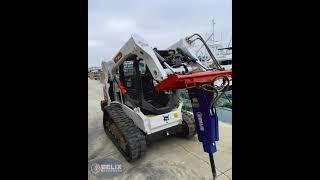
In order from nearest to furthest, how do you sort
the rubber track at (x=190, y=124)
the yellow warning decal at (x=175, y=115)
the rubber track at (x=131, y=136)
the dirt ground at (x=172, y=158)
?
the dirt ground at (x=172, y=158) < the rubber track at (x=131, y=136) < the yellow warning decal at (x=175, y=115) < the rubber track at (x=190, y=124)

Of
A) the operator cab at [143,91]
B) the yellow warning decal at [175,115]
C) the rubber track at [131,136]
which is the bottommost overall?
the rubber track at [131,136]

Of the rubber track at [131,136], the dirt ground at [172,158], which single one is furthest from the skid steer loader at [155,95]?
the dirt ground at [172,158]

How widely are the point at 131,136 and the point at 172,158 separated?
46 cm

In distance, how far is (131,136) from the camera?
7.09 feet

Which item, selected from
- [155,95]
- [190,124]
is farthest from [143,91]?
[190,124]

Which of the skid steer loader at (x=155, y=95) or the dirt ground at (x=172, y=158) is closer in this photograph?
the skid steer loader at (x=155, y=95)

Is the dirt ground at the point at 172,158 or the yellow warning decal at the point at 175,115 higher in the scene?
the yellow warning decal at the point at 175,115

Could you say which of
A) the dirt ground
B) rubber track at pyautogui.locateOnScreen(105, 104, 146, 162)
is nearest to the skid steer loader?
rubber track at pyautogui.locateOnScreen(105, 104, 146, 162)

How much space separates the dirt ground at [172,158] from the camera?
1.93 m

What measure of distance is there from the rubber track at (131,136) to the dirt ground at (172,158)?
8cm

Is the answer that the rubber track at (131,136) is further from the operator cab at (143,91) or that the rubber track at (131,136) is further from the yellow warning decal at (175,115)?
the yellow warning decal at (175,115)
